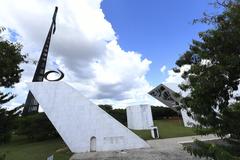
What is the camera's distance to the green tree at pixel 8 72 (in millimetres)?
5887

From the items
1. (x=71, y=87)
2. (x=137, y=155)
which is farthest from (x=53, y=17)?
(x=137, y=155)

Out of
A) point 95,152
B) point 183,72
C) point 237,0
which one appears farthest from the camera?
point 95,152

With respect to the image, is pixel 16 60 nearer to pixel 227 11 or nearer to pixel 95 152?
pixel 95 152

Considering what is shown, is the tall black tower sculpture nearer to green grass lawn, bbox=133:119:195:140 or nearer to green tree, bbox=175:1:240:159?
green grass lawn, bbox=133:119:195:140

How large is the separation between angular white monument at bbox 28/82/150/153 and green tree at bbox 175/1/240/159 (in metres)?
5.68

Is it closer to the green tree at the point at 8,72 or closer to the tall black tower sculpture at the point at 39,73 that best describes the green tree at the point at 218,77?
the green tree at the point at 8,72

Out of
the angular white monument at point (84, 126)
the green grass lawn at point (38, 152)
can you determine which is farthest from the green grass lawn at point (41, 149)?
the angular white monument at point (84, 126)

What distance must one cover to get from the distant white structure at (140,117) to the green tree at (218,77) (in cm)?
1413

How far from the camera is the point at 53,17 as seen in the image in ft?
71.2

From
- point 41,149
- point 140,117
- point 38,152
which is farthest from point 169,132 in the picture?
point 38,152

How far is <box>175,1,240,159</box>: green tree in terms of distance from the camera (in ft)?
14.7

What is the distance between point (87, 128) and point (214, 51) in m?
7.48

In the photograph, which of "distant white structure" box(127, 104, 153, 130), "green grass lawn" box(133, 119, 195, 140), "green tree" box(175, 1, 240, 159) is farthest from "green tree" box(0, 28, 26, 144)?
"distant white structure" box(127, 104, 153, 130)

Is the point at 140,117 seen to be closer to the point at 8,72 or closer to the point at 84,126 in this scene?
the point at 84,126
